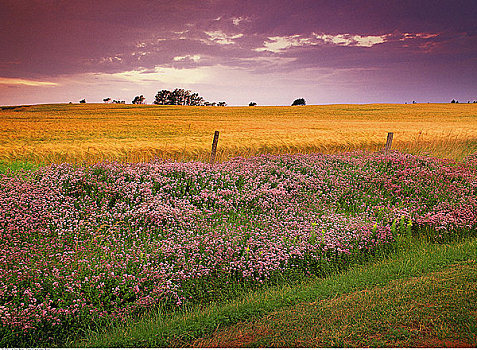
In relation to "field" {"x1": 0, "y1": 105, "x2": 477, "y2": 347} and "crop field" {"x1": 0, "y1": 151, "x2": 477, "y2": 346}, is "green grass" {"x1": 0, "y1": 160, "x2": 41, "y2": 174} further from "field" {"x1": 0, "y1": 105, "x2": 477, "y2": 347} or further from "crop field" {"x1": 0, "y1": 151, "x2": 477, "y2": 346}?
"crop field" {"x1": 0, "y1": 151, "x2": 477, "y2": 346}

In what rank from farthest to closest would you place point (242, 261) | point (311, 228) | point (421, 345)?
point (311, 228), point (242, 261), point (421, 345)

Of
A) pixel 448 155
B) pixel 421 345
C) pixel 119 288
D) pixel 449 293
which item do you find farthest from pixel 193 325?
Answer: pixel 448 155

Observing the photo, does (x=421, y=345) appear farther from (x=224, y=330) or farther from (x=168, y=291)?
(x=168, y=291)

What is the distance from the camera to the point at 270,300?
17.4 ft

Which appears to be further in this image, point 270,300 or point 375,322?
point 270,300

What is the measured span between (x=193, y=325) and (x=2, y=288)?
3258 mm

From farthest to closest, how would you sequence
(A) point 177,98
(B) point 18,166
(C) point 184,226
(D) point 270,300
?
(A) point 177,98 → (B) point 18,166 → (C) point 184,226 → (D) point 270,300

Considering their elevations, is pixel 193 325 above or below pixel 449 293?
below

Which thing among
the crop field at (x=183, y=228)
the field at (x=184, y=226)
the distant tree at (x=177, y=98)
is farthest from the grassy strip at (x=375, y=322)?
the distant tree at (x=177, y=98)

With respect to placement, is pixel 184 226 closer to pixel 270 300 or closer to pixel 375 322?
pixel 270 300

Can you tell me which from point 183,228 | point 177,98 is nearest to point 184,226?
point 183,228

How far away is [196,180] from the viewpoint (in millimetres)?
10312

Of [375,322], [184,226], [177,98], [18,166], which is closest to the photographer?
[375,322]

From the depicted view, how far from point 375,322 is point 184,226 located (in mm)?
4513
